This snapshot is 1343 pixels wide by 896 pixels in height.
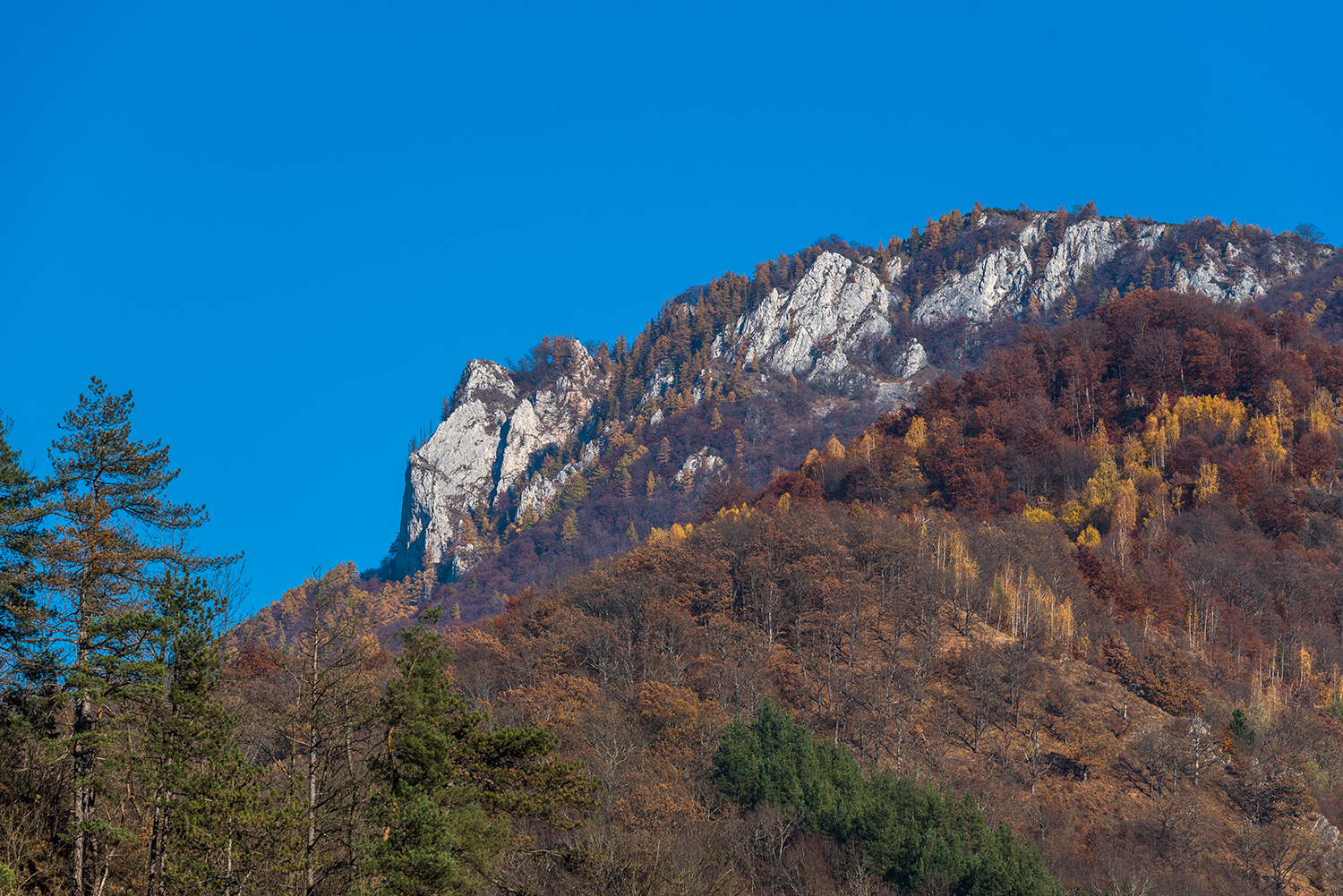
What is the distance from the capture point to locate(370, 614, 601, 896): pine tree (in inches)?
685

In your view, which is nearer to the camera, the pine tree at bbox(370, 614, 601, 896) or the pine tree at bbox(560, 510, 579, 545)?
the pine tree at bbox(370, 614, 601, 896)

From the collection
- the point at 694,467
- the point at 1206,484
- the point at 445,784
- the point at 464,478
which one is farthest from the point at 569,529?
the point at 445,784

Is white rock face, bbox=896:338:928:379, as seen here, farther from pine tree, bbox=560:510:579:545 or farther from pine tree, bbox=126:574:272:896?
pine tree, bbox=126:574:272:896

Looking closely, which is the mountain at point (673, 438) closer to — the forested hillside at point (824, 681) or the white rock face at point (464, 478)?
the white rock face at point (464, 478)

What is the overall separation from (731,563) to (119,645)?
5221cm

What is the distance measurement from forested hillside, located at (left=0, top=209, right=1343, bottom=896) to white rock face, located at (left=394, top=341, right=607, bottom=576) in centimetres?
4085

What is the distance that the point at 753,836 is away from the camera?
37969mm

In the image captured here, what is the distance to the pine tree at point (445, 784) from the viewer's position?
57.1ft

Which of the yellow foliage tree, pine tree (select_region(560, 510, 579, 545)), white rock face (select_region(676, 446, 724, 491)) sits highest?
white rock face (select_region(676, 446, 724, 491))

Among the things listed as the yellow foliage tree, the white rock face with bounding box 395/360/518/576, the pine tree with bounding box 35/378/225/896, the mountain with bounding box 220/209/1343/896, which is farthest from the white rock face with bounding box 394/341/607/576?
the pine tree with bounding box 35/378/225/896

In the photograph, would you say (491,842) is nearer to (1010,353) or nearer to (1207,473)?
(1207,473)

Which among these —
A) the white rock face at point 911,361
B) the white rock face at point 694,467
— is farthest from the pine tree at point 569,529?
the white rock face at point 911,361

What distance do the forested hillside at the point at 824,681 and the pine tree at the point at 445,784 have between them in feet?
0.31

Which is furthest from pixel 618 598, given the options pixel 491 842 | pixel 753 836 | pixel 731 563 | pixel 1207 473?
pixel 1207 473
